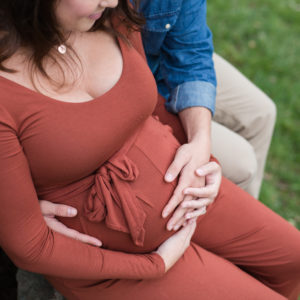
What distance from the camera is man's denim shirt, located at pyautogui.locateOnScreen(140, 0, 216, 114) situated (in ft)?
5.35

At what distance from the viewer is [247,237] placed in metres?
1.56

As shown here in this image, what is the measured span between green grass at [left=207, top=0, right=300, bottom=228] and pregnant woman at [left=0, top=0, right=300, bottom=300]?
1.23 metres

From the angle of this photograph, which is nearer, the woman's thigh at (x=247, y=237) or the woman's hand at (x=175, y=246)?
the woman's hand at (x=175, y=246)

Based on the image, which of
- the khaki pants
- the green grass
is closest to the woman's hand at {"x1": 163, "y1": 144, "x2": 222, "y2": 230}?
the khaki pants

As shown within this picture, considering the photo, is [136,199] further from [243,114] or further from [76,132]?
[243,114]

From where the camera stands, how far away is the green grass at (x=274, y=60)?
2.79m

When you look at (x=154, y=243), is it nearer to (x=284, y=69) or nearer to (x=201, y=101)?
(x=201, y=101)

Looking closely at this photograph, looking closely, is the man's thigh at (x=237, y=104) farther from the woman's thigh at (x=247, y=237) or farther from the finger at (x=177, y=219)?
the finger at (x=177, y=219)

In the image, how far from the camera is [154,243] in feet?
4.58

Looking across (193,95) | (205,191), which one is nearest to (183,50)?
(193,95)

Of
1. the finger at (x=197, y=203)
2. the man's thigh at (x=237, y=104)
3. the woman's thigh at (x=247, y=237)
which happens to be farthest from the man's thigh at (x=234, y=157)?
the finger at (x=197, y=203)

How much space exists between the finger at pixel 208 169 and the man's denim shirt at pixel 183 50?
31 cm

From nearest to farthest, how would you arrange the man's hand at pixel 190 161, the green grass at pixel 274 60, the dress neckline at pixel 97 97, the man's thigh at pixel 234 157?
the dress neckline at pixel 97 97 → the man's hand at pixel 190 161 → the man's thigh at pixel 234 157 → the green grass at pixel 274 60

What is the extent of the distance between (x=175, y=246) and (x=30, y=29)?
864 mm
